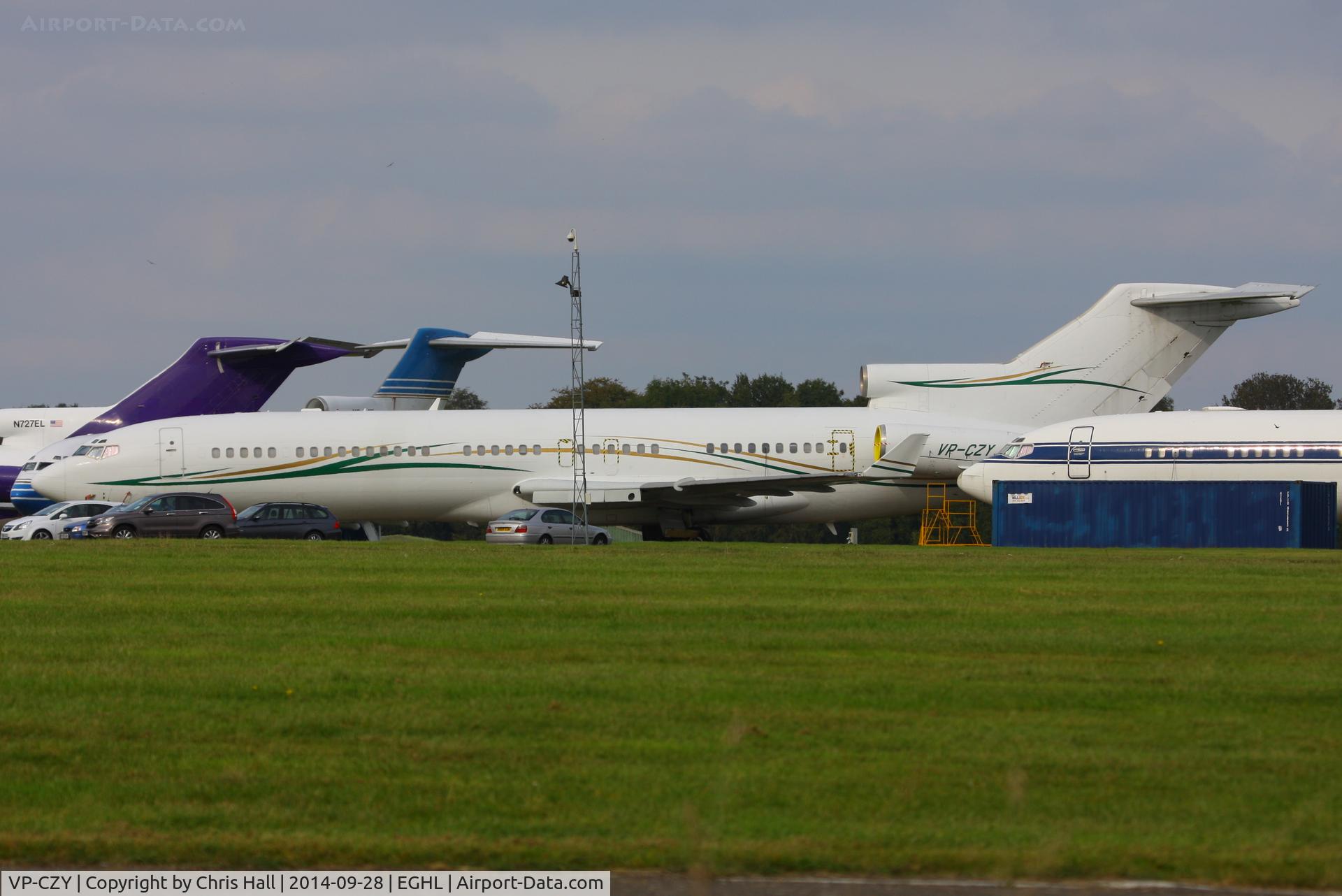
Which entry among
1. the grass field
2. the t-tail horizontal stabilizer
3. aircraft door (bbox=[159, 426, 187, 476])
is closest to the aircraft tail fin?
the t-tail horizontal stabilizer

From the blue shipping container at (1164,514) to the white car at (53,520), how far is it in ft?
76.5

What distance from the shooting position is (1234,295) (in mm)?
41562

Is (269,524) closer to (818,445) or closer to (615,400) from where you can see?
(818,445)

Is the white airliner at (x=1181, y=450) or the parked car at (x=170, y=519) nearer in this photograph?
the parked car at (x=170, y=519)

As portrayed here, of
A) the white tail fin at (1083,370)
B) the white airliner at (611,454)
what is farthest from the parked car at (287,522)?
the white tail fin at (1083,370)

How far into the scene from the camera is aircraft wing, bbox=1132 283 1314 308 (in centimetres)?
4103

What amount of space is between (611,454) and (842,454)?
6295mm

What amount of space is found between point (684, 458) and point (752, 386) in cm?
8941

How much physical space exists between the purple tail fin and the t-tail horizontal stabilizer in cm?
265

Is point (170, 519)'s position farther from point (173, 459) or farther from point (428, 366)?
point (428, 366)

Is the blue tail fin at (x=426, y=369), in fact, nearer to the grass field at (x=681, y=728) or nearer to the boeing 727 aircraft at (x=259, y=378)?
the boeing 727 aircraft at (x=259, y=378)

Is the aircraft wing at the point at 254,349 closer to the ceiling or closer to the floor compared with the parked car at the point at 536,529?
closer to the ceiling

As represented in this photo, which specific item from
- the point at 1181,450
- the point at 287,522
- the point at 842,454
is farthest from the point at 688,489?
the point at 1181,450

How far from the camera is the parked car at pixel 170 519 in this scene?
119 feet
